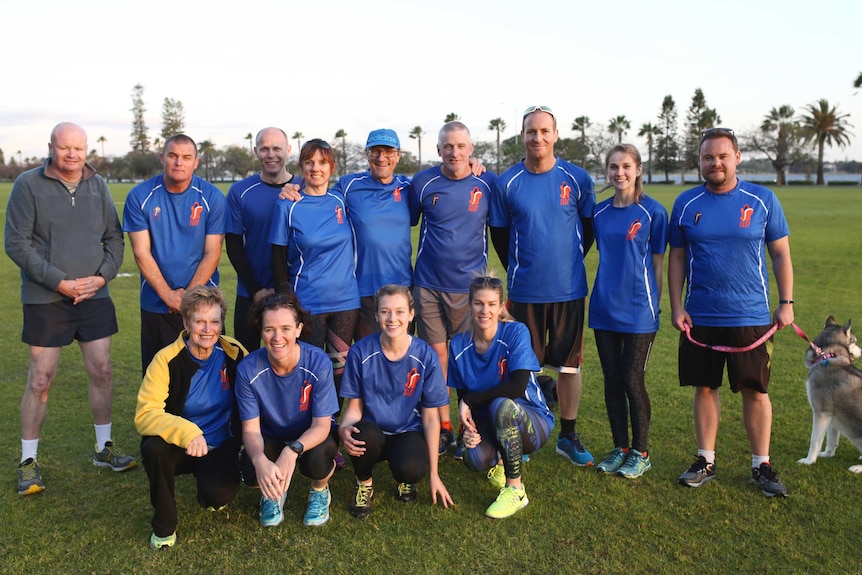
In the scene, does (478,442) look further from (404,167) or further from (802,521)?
(404,167)

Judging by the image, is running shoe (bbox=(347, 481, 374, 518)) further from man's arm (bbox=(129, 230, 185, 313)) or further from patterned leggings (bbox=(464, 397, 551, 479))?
man's arm (bbox=(129, 230, 185, 313))

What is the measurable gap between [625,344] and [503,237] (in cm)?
109

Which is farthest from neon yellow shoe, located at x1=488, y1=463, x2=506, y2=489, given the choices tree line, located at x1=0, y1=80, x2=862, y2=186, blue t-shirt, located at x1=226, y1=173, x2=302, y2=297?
tree line, located at x1=0, y1=80, x2=862, y2=186

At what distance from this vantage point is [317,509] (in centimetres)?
362

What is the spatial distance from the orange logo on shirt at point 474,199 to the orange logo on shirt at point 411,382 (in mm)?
1241

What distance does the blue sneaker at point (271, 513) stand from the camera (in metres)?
3.57

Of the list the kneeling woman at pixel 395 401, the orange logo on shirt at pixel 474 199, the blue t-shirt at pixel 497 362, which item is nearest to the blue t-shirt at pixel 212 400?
the kneeling woman at pixel 395 401

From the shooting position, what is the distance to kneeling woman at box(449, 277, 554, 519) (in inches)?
147

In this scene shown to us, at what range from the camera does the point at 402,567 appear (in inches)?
124

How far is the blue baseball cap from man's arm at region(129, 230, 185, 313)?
153 centimetres

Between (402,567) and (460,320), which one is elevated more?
(460,320)

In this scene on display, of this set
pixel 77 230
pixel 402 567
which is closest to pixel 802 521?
pixel 402 567

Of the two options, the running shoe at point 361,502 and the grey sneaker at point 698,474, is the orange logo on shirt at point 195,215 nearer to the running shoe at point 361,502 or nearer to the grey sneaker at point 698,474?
the running shoe at point 361,502

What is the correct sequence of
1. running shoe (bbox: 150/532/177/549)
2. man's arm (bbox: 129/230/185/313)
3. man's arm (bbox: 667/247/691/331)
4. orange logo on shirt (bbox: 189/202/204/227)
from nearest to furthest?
1. running shoe (bbox: 150/532/177/549)
2. man's arm (bbox: 667/247/691/331)
3. man's arm (bbox: 129/230/185/313)
4. orange logo on shirt (bbox: 189/202/204/227)
